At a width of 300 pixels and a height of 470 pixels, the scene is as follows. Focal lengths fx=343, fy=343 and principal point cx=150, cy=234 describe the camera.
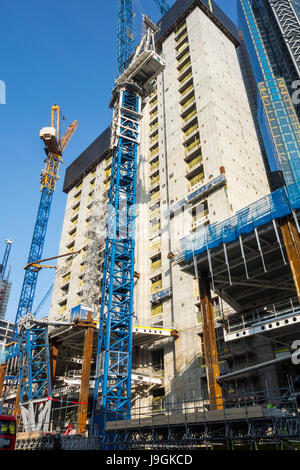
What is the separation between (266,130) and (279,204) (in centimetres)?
7379

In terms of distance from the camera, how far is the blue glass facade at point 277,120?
268ft

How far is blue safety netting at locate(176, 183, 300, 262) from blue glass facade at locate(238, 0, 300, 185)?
54.1 m

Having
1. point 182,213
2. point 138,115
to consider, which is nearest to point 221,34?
point 138,115

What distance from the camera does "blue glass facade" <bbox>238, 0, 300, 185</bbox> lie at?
3211 inches

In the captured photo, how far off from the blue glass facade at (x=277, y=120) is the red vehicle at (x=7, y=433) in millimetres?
72562

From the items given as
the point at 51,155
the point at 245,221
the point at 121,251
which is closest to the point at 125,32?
the point at 51,155

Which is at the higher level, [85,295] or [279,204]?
[85,295]

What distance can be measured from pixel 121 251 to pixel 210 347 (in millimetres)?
19167

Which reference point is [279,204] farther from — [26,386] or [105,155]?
[105,155]

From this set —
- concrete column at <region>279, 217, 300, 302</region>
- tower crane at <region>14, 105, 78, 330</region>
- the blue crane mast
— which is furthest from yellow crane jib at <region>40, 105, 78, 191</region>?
concrete column at <region>279, 217, 300, 302</region>

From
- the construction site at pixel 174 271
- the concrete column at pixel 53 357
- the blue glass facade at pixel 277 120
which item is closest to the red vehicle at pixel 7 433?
the construction site at pixel 174 271

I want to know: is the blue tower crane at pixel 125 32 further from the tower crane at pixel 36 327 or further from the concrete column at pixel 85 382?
the concrete column at pixel 85 382

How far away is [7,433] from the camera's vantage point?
2019cm
